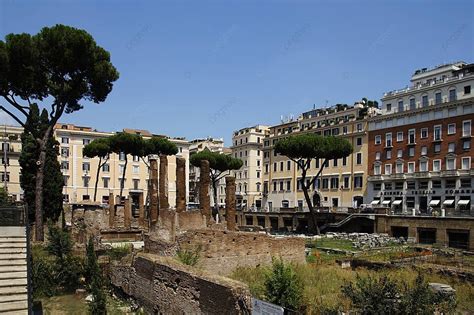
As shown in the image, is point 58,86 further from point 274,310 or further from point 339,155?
point 339,155

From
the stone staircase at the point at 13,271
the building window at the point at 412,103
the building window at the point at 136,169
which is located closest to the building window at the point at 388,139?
the building window at the point at 412,103

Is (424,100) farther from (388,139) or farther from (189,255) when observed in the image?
(189,255)

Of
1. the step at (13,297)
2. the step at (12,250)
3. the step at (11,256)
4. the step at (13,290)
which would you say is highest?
the step at (12,250)

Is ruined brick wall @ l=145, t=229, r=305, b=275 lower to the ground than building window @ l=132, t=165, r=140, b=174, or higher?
lower

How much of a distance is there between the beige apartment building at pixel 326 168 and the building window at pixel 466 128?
483 inches

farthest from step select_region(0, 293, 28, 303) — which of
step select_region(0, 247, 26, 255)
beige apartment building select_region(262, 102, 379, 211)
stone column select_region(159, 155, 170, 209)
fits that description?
beige apartment building select_region(262, 102, 379, 211)

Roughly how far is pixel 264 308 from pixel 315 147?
3948 centimetres

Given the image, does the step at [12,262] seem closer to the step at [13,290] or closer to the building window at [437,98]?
the step at [13,290]

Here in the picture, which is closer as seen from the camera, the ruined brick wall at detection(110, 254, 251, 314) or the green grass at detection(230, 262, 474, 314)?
the ruined brick wall at detection(110, 254, 251, 314)

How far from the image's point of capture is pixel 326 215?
49.0 metres

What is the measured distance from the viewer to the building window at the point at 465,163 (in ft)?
137

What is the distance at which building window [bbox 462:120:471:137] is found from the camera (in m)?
41.9

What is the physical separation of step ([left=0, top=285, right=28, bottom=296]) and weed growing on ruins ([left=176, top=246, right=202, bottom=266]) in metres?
5.49

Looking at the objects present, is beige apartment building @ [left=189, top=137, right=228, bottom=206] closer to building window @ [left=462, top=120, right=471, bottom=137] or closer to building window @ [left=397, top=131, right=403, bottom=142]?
building window @ [left=397, top=131, right=403, bottom=142]
